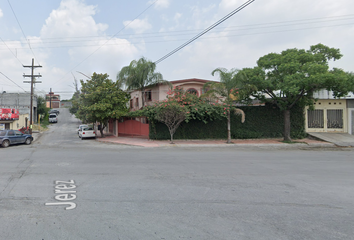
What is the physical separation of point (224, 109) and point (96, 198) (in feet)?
52.6

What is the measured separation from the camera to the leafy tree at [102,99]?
2473 centimetres

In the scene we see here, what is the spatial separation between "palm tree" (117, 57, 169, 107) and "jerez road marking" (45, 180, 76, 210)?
1925 cm

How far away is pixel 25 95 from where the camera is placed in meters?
47.6

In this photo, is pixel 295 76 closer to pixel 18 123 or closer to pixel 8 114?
pixel 8 114

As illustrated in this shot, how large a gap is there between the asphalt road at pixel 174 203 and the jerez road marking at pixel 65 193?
0.07 ft

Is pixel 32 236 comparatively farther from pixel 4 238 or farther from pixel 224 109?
pixel 224 109

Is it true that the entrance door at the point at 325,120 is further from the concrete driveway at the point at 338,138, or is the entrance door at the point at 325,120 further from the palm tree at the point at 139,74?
the palm tree at the point at 139,74

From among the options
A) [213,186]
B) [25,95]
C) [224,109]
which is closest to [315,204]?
[213,186]

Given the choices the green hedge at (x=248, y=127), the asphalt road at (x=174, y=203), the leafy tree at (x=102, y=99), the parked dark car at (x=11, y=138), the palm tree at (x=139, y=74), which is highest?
the palm tree at (x=139, y=74)

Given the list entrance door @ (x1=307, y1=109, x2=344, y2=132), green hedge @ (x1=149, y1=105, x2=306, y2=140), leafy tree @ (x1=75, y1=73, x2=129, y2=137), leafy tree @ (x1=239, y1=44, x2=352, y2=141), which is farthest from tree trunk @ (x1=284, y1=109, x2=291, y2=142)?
leafy tree @ (x1=75, y1=73, x2=129, y2=137)

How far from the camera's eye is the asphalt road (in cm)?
415

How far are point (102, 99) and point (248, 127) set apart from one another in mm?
14981

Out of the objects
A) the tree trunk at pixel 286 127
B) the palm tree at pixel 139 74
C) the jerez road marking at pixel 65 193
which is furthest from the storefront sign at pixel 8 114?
the tree trunk at pixel 286 127

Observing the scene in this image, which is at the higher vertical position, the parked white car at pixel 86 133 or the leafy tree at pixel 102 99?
the leafy tree at pixel 102 99
